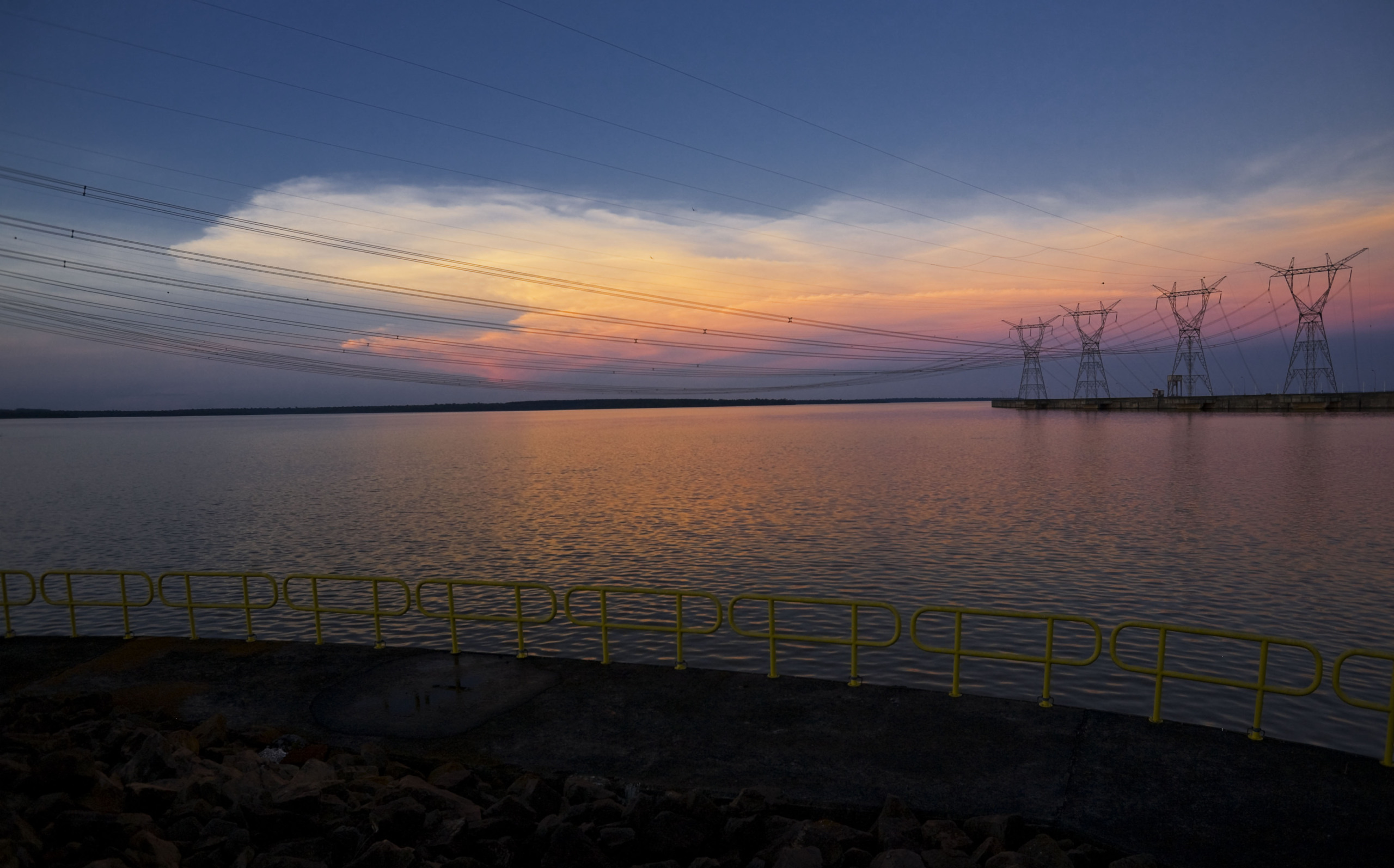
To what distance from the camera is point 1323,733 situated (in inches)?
535

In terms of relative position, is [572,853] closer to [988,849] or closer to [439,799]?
[439,799]

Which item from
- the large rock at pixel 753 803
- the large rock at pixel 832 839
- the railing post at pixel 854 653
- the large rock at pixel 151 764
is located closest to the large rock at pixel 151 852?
the large rock at pixel 151 764

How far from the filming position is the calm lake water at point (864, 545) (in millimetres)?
17594

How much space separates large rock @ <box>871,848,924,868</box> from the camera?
717 cm

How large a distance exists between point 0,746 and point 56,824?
3561 millimetres

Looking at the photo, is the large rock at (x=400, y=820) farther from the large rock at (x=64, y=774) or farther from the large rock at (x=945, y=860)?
the large rock at (x=945, y=860)

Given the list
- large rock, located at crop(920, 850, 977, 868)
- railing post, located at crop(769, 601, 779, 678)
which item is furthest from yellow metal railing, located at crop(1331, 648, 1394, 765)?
railing post, located at crop(769, 601, 779, 678)

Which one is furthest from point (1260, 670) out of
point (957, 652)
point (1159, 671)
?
point (957, 652)

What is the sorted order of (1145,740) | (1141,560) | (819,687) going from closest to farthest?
(1145,740)
(819,687)
(1141,560)

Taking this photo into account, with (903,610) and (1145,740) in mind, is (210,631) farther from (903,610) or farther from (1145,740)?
(1145,740)

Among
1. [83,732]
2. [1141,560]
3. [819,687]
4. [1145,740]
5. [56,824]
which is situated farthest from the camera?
[1141,560]

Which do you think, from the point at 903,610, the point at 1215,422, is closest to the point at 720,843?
the point at 903,610

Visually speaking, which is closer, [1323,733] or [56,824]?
[56,824]

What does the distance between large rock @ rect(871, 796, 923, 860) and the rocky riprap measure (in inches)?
0.7
